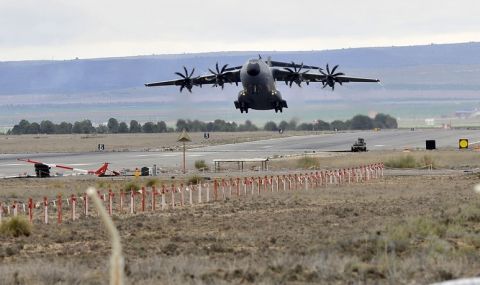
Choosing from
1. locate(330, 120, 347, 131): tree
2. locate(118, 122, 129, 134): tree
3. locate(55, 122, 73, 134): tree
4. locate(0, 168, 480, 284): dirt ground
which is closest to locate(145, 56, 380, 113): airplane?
locate(0, 168, 480, 284): dirt ground

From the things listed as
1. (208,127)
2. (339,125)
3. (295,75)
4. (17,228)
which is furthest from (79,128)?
(17,228)

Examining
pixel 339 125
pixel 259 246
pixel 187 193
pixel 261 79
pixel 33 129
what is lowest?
pixel 187 193

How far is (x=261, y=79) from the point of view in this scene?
77000 millimetres

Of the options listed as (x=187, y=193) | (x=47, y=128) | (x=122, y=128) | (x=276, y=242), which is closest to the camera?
(x=276, y=242)

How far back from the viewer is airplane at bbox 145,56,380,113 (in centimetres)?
7706

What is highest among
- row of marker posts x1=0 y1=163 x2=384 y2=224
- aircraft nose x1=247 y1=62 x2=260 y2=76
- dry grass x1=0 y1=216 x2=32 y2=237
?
aircraft nose x1=247 y1=62 x2=260 y2=76

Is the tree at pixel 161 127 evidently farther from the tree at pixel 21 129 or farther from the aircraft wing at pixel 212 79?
the aircraft wing at pixel 212 79

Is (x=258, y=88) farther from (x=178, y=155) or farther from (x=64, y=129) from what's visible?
(x=64, y=129)

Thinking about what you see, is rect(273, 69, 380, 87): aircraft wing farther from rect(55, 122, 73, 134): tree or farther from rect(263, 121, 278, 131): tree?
rect(55, 122, 73, 134): tree

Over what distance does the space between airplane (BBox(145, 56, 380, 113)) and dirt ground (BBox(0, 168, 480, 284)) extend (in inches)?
1363

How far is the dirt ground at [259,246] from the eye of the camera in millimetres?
17812

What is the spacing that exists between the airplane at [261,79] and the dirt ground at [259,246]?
34621 millimetres

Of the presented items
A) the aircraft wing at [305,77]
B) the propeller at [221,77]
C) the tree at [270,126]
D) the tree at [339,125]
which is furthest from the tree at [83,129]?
the aircraft wing at [305,77]

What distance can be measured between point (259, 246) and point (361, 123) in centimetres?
14180
